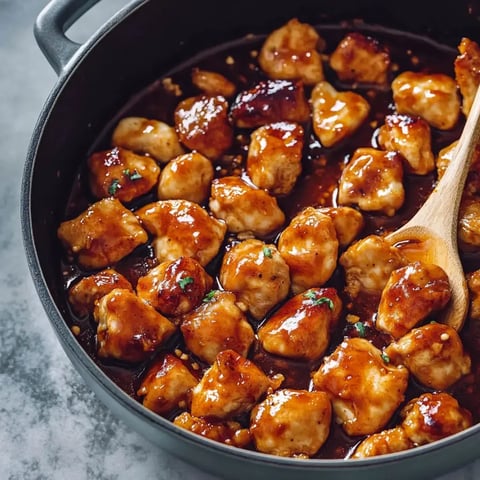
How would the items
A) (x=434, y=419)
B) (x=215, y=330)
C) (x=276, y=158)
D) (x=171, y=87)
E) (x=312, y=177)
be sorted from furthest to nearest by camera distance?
(x=171, y=87) → (x=312, y=177) → (x=276, y=158) → (x=215, y=330) → (x=434, y=419)

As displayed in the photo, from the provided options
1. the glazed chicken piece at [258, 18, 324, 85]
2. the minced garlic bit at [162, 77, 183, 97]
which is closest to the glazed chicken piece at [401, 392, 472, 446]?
the glazed chicken piece at [258, 18, 324, 85]

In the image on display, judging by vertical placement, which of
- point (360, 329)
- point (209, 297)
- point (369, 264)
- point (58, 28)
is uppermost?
point (58, 28)

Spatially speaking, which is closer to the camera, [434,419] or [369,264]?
[434,419]

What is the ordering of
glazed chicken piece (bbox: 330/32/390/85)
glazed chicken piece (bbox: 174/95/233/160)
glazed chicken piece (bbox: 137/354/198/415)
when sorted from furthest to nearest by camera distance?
glazed chicken piece (bbox: 330/32/390/85) < glazed chicken piece (bbox: 174/95/233/160) < glazed chicken piece (bbox: 137/354/198/415)

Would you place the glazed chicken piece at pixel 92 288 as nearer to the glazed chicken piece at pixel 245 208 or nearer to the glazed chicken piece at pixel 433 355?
the glazed chicken piece at pixel 245 208

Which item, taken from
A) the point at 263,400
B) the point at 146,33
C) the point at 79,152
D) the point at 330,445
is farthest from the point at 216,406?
the point at 146,33

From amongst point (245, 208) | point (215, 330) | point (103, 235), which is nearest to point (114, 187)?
point (103, 235)

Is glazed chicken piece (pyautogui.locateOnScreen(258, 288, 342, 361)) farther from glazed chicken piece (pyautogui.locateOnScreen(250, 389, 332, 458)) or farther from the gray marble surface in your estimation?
the gray marble surface

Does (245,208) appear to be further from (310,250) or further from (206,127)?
(206,127)
